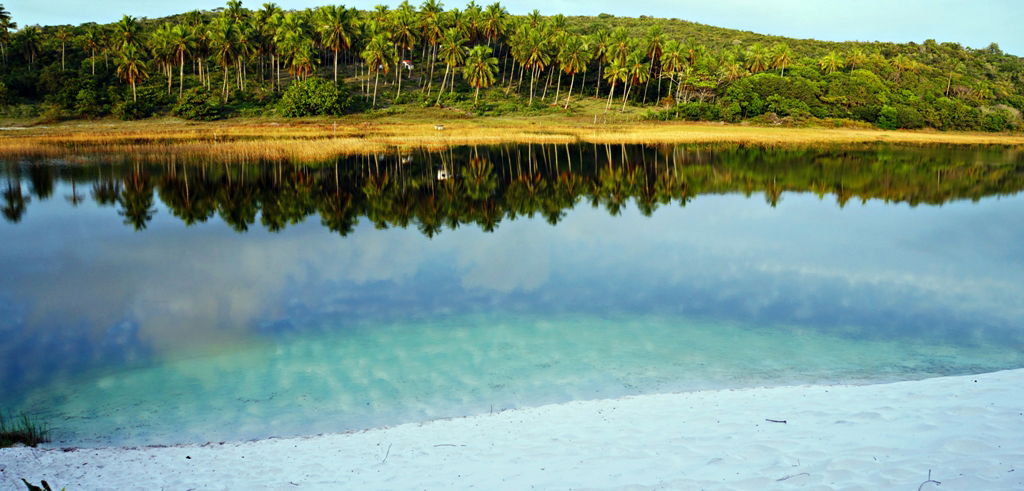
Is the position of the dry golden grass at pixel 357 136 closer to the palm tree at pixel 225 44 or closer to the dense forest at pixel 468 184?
the dense forest at pixel 468 184

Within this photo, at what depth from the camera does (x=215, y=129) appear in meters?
63.9

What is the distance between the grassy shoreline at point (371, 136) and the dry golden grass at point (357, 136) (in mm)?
77

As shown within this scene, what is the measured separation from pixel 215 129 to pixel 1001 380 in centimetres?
6629

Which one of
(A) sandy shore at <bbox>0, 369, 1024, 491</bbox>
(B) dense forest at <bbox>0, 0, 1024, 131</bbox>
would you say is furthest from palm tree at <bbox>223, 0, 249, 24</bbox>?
(A) sandy shore at <bbox>0, 369, 1024, 491</bbox>

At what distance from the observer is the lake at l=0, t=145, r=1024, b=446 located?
36.1ft

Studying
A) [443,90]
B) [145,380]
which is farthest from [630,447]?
[443,90]

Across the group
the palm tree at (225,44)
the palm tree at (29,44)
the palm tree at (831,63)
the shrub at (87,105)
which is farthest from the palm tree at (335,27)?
the palm tree at (831,63)

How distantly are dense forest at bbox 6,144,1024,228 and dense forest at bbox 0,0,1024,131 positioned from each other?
35553 millimetres

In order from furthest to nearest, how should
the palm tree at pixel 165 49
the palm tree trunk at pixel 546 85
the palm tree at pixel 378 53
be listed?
the palm tree trunk at pixel 546 85 → the palm tree at pixel 378 53 → the palm tree at pixel 165 49

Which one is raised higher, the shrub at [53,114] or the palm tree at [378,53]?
the palm tree at [378,53]

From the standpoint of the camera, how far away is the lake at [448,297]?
11.0m

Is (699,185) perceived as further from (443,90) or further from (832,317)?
(443,90)

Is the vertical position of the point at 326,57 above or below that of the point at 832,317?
above

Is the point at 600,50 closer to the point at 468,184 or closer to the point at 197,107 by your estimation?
the point at 197,107
